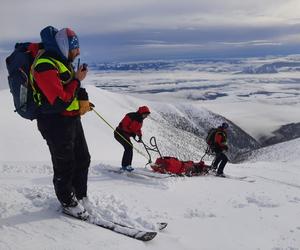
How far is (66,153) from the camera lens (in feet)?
19.7

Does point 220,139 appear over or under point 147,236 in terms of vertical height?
under

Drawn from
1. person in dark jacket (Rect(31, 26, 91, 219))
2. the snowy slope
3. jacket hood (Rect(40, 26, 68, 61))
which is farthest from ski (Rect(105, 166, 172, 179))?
the snowy slope

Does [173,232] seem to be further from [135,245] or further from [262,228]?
[262,228]

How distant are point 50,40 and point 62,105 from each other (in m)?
0.89

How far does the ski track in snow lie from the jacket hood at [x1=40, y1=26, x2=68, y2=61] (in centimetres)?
227

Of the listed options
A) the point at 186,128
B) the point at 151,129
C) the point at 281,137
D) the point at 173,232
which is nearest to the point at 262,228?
the point at 173,232

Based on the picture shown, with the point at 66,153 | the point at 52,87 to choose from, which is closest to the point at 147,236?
the point at 66,153

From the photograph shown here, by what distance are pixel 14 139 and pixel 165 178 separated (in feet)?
71.8

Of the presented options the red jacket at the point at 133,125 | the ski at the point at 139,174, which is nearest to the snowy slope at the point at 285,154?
the red jacket at the point at 133,125

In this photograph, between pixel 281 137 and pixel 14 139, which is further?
pixel 281 137

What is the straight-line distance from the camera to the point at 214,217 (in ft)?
26.0

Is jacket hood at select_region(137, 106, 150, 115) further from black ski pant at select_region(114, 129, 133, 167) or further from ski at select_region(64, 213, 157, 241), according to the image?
ski at select_region(64, 213, 157, 241)

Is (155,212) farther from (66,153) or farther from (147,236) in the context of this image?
(66,153)

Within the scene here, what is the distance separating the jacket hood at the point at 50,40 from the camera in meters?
5.74
